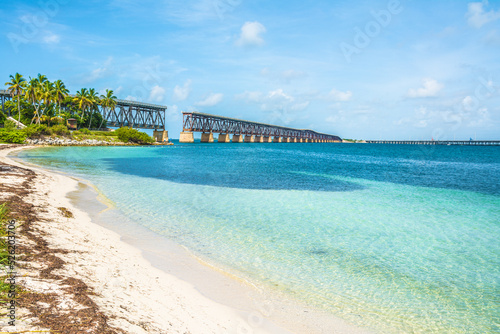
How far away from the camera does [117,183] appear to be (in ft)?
79.0

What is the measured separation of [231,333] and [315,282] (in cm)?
345

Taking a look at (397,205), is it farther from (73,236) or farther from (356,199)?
(73,236)

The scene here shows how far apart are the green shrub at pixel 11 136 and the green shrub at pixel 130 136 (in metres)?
33.2

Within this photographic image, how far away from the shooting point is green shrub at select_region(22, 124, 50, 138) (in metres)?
68.1

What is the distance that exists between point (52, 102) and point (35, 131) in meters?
21.4

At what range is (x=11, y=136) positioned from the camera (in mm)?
62188

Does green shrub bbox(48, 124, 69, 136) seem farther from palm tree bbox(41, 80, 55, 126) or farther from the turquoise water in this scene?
the turquoise water

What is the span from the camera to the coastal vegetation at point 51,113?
7106 centimetres

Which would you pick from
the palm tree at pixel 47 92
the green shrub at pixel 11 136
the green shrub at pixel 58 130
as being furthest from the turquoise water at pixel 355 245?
the palm tree at pixel 47 92

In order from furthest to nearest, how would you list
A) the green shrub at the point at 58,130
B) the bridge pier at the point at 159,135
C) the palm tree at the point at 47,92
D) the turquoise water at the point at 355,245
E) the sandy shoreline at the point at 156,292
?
1. the bridge pier at the point at 159,135
2. the palm tree at the point at 47,92
3. the green shrub at the point at 58,130
4. the turquoise water at the point at 355,245
5. the sandy shoreline at the point at 156,292

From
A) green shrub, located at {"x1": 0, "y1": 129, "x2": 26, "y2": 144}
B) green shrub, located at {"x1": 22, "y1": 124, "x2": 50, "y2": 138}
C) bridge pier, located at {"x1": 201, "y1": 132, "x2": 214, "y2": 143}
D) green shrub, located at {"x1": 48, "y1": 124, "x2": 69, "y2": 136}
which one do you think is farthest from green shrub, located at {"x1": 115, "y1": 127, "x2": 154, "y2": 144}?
bridge pier, located at {"x1": 201, "y1": 132, "x2": 214, "y2": 143}

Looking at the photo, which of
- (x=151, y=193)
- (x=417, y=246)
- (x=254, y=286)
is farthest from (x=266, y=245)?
(x=151, y=193)

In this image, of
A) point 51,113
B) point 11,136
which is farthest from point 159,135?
point 11,136

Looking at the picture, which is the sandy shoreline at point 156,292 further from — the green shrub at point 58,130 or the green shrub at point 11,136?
the green shrub at point 58,130
